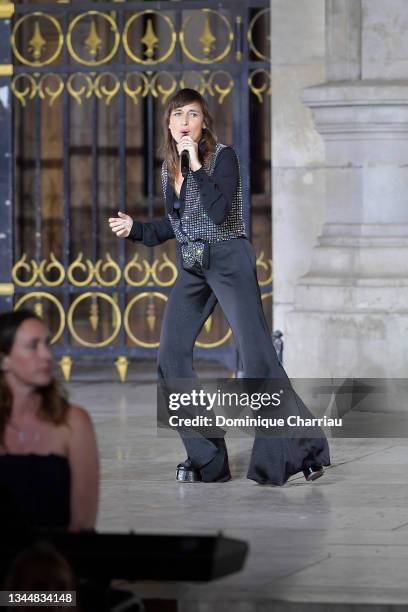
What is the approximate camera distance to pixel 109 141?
17203 millimetres

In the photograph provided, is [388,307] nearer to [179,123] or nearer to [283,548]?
[179,123]

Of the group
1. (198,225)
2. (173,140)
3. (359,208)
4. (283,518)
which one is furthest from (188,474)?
(359,208)

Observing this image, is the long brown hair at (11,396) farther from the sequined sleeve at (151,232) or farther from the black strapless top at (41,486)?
the sequined sleeve at (151,232)

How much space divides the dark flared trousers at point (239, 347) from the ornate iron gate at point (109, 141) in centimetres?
376

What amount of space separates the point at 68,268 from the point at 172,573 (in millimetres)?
7940

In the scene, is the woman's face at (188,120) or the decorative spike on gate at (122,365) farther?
the decorative spike on gate at (122,365)

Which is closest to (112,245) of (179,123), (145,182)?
(145,182)

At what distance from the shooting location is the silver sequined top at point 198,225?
8.28 metres

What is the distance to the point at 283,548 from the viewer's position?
268 inches

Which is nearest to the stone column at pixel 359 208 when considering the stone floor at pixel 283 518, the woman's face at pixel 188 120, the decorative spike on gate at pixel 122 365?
the stone floor at pixel 283 518

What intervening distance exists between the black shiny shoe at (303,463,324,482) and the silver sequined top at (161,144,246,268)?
1080 millimetres

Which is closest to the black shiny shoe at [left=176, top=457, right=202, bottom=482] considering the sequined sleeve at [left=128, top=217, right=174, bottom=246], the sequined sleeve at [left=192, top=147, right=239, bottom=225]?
the sequined sleeve at [left=128, top=217, right=174, bottom=246]

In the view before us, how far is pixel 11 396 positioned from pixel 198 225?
10.5 ft

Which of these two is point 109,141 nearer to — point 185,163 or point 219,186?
point 185,163
